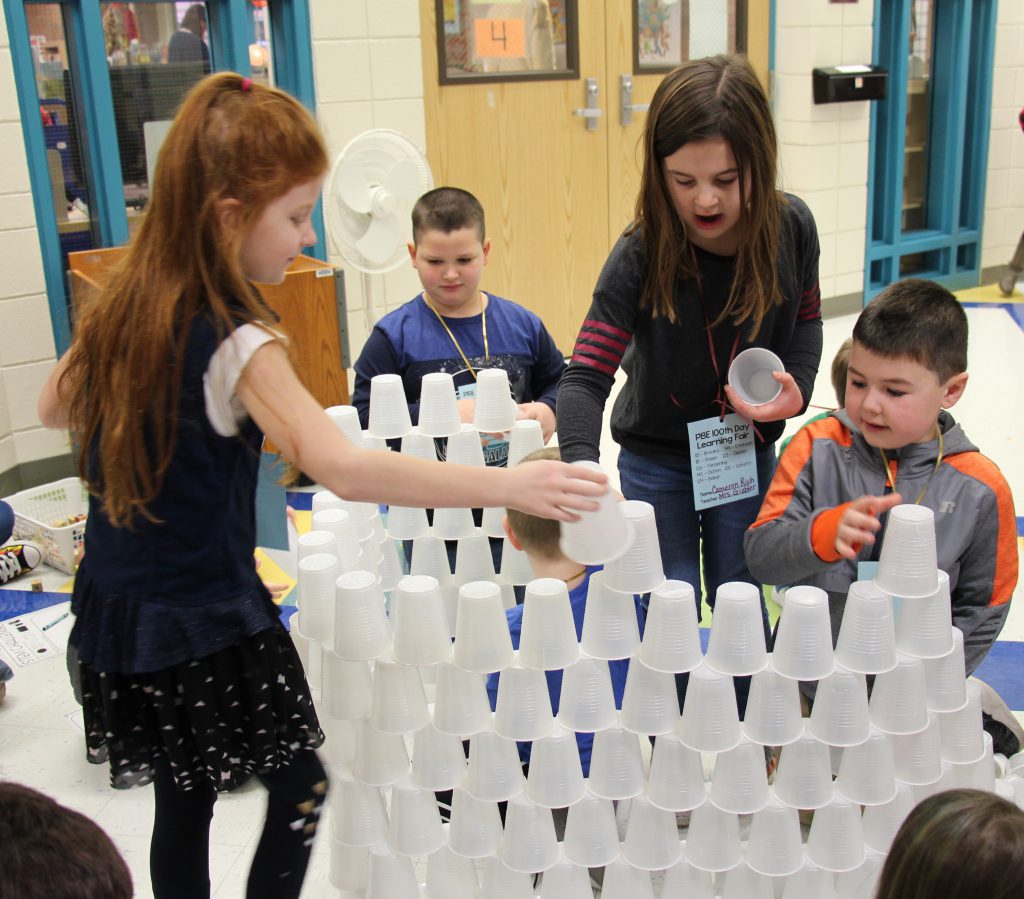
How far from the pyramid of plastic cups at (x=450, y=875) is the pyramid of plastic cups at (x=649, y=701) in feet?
1.21

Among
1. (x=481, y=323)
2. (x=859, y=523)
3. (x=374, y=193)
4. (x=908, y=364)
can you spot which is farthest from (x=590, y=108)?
(x=859, y=523)

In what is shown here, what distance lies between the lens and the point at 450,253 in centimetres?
258

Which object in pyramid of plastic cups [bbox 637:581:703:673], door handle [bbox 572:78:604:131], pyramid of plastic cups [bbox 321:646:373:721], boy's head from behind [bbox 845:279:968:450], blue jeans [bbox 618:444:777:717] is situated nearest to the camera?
pyramid of plastic cups [bbox 637:581:703:673]

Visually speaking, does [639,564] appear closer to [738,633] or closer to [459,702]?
[738,633]

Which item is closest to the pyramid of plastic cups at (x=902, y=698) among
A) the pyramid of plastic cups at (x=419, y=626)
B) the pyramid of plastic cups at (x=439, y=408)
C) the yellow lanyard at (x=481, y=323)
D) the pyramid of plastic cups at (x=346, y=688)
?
the pyramid of plastic cups at (x=419, y=626)

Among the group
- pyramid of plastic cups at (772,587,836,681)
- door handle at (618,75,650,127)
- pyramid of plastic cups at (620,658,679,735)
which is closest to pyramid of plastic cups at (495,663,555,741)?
pyramid of plastic cups at (620,658,679,735)

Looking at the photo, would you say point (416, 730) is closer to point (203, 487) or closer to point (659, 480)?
point (203, 487)

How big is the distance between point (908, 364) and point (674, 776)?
77 centimetres

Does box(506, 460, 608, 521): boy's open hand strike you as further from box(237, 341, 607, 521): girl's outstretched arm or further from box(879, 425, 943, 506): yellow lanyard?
box(879, 425, 943, 506): yellow lanyard

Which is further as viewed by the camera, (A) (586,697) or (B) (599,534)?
(A) (586,697)

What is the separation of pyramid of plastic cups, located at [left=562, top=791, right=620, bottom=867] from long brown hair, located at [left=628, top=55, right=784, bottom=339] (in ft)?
2.69

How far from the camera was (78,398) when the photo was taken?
145cm

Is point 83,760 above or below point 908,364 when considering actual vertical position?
below

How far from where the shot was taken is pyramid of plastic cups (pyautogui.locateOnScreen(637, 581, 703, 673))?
5.18 feet
